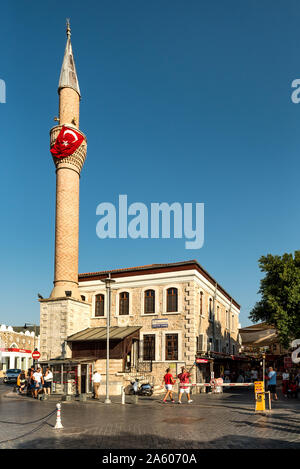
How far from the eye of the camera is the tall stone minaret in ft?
99.0

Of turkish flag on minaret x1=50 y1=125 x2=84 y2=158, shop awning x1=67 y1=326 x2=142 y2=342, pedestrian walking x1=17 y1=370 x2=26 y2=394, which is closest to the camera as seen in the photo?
pedestrian walking x1=17 y1=370 x2=26 y2=394

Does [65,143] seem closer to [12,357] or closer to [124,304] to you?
[124,304]

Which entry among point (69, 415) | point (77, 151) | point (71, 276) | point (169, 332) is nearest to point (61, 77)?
point (77, 151)

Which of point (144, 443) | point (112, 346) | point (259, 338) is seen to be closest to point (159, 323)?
point (112, 346)

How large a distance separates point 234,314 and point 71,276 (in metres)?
19.3

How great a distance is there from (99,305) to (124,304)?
225 cm

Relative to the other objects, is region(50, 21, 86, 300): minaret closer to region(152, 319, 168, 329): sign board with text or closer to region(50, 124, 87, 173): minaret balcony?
region(50, 124, 87, 173): minaret balcony

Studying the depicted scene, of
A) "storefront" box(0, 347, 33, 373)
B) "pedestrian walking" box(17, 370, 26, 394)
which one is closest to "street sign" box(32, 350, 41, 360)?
"pedestrian walking" box(17, 370, 26, 394)

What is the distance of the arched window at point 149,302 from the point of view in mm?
30797

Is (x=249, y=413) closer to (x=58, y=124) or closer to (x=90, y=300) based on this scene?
(x=90, y=300)

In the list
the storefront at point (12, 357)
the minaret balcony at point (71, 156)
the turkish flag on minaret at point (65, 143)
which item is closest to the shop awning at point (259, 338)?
the minaret balcony at point (71, 156)

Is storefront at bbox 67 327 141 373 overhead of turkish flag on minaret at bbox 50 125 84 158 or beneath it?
beneath

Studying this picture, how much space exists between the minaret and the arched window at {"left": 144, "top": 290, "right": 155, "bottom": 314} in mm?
4954

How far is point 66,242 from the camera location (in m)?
31.8
